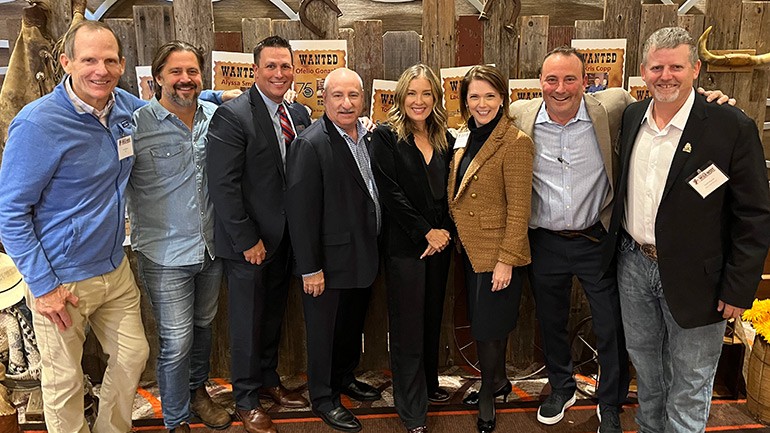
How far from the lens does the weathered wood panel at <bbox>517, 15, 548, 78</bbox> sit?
3314mm

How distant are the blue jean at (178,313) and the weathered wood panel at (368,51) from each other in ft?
4.16

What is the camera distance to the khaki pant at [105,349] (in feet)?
8.40

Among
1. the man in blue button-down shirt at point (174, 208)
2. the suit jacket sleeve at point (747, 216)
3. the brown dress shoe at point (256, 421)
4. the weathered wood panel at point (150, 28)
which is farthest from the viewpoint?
the weathered wood panel at point (150, 28)

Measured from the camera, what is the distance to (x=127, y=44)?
128 inches

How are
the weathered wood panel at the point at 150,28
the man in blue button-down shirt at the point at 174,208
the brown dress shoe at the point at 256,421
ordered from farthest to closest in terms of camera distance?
1. the weathered wood panel at the point at 150,28
2. the brown dress shoe at the point at 256,421
3. the man in blue button-down shirt at the point at 174,208

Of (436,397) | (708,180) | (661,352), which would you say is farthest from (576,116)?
(436,397)

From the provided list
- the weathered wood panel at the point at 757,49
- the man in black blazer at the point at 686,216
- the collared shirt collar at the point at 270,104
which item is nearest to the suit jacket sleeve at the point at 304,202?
the collared shirt collar at the point at 270,104

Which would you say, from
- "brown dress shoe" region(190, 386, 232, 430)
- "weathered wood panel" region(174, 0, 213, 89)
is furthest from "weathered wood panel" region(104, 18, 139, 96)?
"brown dress shoe" region(190, 386, 232, 430)

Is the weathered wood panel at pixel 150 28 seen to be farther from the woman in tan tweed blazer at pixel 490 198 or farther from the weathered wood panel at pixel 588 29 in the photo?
the weathered wood panel at pixel 588 29

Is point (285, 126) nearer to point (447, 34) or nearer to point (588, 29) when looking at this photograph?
point (447, 34)

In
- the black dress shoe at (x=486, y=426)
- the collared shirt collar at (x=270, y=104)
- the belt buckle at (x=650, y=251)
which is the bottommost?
the black dress shoe at (x=486, y=426)

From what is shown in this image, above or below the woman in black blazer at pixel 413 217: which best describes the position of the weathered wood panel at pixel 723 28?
above

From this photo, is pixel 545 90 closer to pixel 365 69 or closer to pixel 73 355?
pixel 365 69

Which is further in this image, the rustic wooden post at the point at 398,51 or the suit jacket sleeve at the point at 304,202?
the rustic wooden post at the point at 398,51
